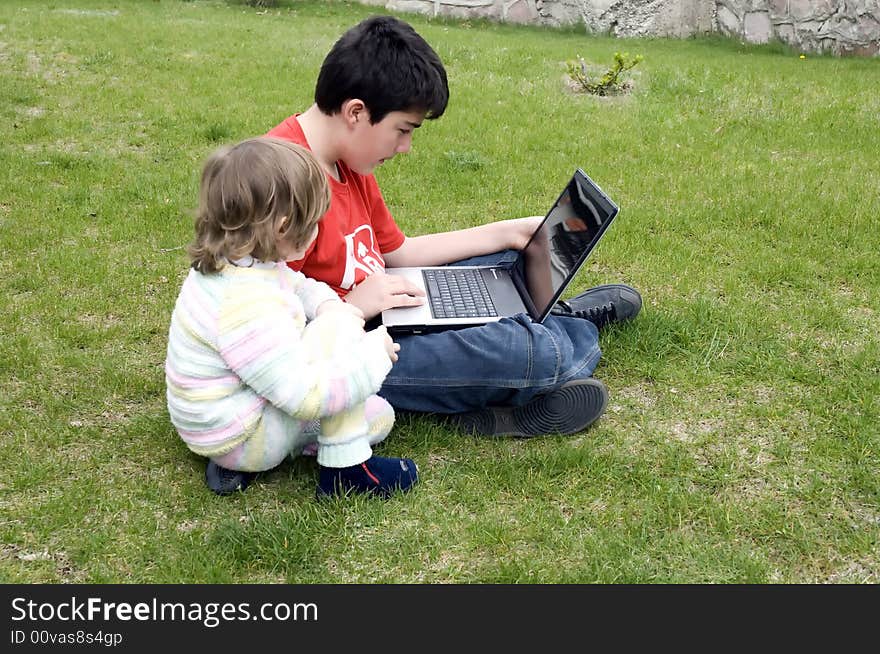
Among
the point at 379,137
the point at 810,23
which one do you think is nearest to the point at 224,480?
the point at 379,137

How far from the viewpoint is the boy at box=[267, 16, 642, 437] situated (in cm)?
294

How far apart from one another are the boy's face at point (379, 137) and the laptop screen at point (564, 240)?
67 centimetres

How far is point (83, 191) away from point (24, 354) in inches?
83.7

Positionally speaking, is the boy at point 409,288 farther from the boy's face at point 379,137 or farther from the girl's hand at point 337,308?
the girl's hand at point 337,308

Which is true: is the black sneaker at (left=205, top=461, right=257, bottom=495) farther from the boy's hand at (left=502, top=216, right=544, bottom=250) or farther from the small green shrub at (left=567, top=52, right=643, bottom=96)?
the small green shrub at (left=567, top=52, right=643, bottom=96)

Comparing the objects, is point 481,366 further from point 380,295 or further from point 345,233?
point 345,233

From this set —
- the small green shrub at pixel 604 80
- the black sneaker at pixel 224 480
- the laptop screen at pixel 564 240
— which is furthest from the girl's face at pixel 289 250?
the small green shrub at pixel 604 80

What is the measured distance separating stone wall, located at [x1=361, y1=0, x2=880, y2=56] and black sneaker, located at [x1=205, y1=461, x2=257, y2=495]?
10133mm

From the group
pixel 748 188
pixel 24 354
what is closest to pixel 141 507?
pixel 24 354

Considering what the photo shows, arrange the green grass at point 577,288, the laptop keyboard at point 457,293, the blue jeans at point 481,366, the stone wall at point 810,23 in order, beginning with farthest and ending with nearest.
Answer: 1. the stone wall at point 810,23
2. the laptop keyboard at point 457,293
3. the blue jeans at point 481,366
4. the green grass at point 577,288

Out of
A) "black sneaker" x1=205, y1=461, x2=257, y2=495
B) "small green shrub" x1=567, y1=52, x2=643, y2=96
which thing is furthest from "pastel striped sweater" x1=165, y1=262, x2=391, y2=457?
"small green shrub" x1=567, y1=52, x2=643, y2=96

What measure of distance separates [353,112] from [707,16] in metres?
10.7

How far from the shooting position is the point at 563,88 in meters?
8.15

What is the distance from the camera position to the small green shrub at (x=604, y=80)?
788cm
